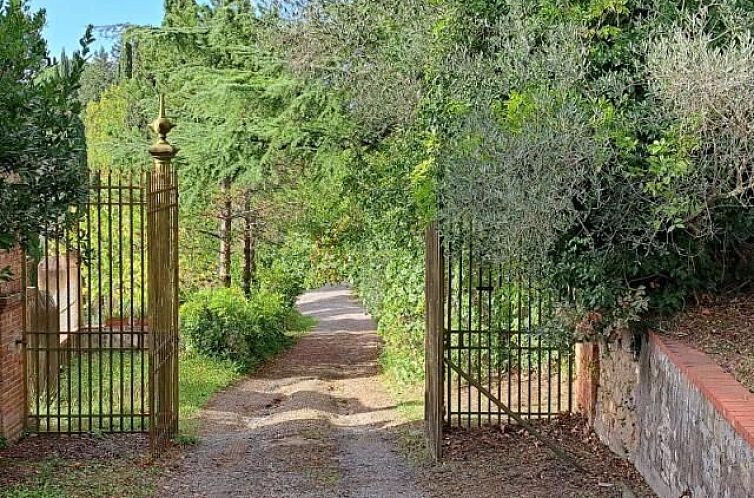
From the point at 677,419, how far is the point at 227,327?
40.3ft

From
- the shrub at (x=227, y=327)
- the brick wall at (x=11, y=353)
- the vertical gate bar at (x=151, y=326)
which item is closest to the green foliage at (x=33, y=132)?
the vertical gate bar at (x=151, y=326)

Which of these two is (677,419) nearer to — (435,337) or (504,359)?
(435,337)

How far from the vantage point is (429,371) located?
385 inches

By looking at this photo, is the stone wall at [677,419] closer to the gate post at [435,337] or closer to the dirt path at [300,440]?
the gate post at [435,337]

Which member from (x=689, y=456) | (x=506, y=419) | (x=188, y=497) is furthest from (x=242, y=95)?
(x=689, y=456)

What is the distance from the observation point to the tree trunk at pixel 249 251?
66.7 feet

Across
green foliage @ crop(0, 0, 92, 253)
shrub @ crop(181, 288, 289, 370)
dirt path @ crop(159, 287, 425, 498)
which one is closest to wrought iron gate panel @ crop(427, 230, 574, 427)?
dirt path @ crop(159, 287, 425, 498)

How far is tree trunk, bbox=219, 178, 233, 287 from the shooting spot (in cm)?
1953

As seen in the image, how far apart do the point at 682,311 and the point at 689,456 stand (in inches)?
77.5

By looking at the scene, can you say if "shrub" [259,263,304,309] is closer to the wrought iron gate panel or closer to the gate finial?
the wrought iron gate panel

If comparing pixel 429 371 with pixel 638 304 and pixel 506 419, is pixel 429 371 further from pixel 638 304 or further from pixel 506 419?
pixel 638 304

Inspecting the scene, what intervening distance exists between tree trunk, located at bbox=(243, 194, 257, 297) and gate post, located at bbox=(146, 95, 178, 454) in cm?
1002

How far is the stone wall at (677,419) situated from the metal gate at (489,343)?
690mm

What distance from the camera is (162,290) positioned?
9.23m
